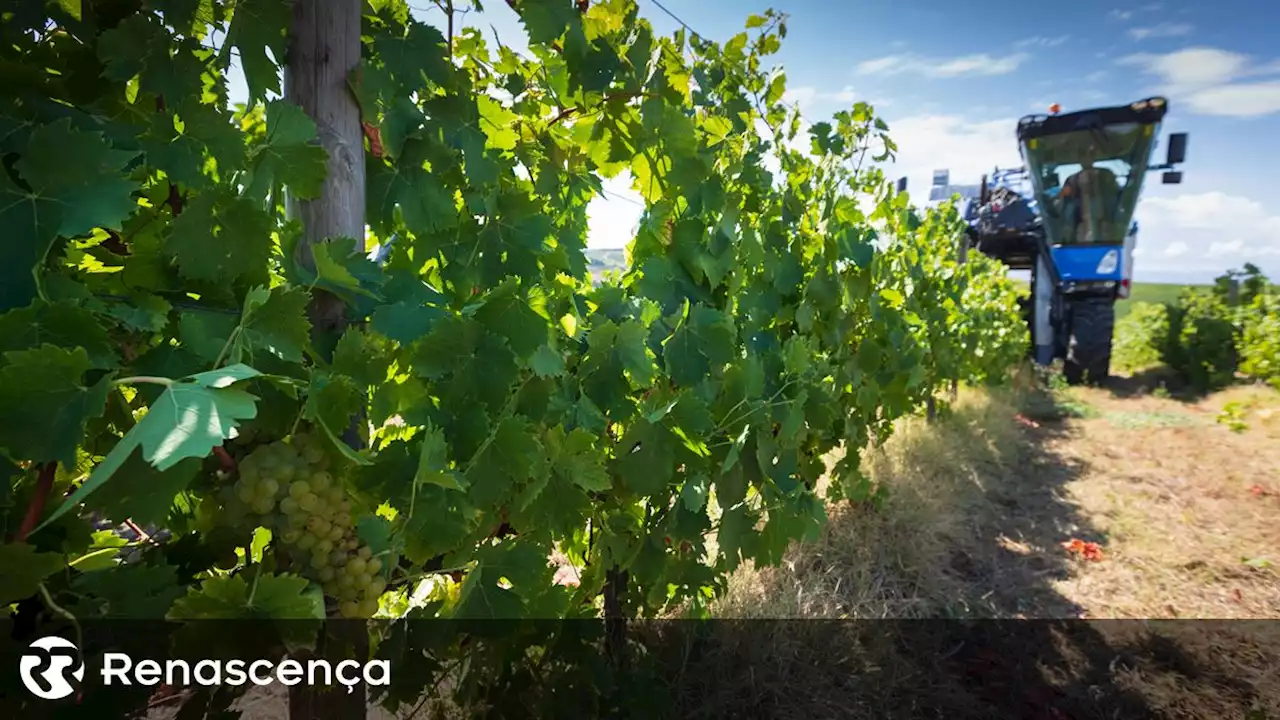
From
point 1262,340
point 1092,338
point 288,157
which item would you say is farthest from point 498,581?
point 1262,340

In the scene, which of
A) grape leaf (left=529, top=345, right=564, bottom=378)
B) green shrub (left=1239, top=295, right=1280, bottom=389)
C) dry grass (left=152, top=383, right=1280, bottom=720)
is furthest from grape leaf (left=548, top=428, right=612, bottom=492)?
green shrub (left=1239, top=295, right=1280, bottom=389)

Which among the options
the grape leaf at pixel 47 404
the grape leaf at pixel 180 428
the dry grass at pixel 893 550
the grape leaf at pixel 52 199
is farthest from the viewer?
Answer: the dry grass at pixel 893 550

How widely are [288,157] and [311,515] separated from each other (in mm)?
534

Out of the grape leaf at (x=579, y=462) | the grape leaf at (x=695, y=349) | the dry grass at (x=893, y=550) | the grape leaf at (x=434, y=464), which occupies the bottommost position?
the dry grass at (x=893, y=550)

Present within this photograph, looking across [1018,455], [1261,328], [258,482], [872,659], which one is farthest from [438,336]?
[1261,328]

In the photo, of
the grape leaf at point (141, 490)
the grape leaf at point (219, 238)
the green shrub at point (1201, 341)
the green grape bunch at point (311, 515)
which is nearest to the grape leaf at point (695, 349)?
the green grape bunch at point (311, 515)

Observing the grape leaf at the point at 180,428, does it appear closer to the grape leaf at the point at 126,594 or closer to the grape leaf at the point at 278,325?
the grape leaf at the point at 278,325

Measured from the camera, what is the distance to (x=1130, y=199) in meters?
8.65

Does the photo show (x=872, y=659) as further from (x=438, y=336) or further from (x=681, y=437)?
(x=438, y=336)

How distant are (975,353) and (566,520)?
19.3 feet

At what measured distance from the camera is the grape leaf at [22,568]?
2.48ft

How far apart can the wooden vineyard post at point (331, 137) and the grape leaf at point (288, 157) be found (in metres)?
0.07

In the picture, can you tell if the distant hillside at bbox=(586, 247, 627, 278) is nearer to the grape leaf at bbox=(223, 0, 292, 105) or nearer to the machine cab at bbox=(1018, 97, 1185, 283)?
the grape leaf at bbox=(223, 0, 292, 105)

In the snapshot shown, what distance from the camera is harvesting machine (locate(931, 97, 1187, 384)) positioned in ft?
27.2
